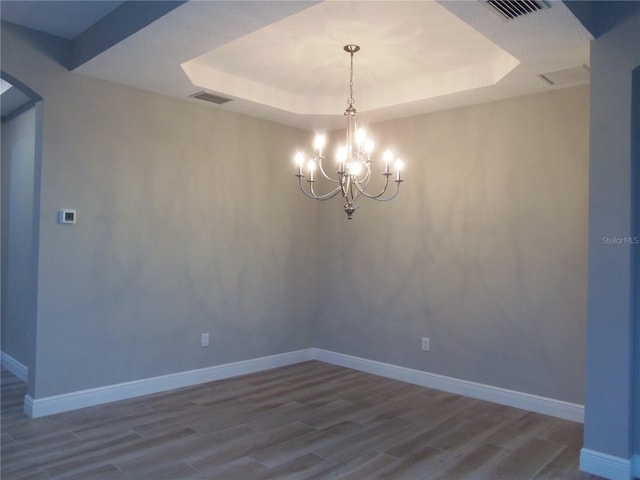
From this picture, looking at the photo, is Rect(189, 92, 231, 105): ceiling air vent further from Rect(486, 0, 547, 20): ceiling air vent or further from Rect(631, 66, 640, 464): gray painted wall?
Rect(631, 66, 640, 464): gray painted wall

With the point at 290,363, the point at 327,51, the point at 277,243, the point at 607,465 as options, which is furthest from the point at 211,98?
the point at 607,465

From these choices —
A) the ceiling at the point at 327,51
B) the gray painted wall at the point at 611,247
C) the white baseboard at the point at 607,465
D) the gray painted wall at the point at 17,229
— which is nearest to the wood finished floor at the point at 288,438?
the white baseboard at the point at 607,465

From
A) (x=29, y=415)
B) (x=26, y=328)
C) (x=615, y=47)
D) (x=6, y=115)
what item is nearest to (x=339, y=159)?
(x=615, y=47)

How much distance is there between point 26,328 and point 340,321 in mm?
3081

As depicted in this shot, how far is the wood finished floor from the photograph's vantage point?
279 cm

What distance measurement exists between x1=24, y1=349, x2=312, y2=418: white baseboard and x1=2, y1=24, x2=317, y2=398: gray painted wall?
63mm

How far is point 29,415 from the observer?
3520 mm

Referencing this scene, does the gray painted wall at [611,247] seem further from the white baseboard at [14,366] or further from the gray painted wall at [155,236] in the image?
the white baseboard at [14,366]

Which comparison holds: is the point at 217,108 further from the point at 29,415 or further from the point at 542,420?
the point at 542,420

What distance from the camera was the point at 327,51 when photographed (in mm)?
3619

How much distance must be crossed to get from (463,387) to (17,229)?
4.52 meters

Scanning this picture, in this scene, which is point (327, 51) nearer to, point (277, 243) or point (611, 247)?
point (277, 243)

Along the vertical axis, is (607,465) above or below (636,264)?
below

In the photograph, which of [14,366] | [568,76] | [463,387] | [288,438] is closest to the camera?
[288,438]
